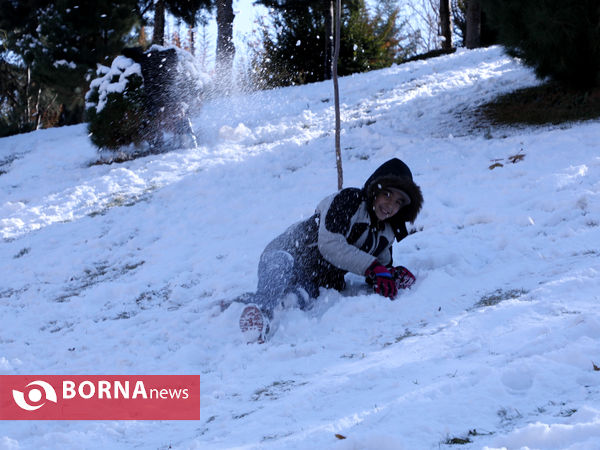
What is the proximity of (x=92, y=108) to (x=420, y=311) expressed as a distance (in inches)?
352

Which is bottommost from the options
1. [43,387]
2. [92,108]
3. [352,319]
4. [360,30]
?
[43,387]

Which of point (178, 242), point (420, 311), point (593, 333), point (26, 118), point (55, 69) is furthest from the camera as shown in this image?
point (26, 118)

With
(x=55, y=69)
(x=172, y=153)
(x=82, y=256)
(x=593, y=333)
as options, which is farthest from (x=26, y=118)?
(x=593, y=333)

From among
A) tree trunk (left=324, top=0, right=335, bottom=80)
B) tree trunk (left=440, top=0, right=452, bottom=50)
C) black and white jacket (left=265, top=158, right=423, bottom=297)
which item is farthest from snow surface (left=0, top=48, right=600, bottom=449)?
tree trunk (left=440, top=0, right=452, bottom=50)

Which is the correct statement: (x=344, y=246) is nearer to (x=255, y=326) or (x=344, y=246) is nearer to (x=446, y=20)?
(x=255, y=326)

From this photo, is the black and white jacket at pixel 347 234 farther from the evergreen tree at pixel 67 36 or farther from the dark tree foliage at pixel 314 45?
the dark tree foliage at pixel 314 45

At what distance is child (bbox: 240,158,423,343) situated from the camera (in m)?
4.15

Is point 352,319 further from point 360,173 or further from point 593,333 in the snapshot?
point 360,173

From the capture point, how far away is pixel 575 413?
2.10 metres

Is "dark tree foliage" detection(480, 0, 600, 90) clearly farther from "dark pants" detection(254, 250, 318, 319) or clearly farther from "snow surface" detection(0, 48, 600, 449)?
"dark pants" detection(254, 250, 318, 319)

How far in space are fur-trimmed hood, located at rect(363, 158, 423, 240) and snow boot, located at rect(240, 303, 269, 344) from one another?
109 centimetres

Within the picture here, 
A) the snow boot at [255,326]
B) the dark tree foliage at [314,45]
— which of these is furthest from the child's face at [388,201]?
the dark tree foliage at [314,45]

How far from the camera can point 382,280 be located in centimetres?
408

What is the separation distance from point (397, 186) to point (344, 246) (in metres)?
0.55
